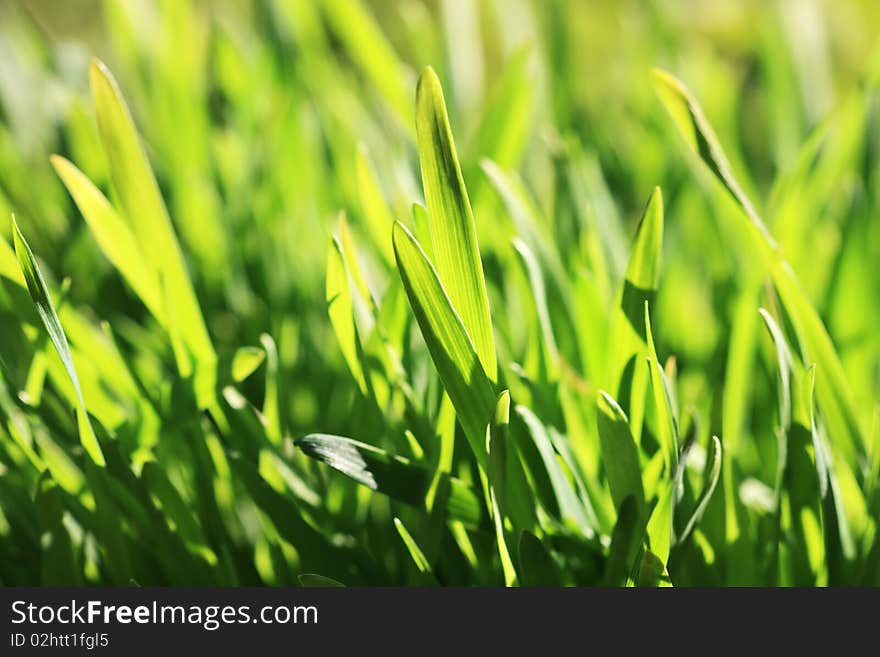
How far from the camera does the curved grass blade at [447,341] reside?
9.2 inches

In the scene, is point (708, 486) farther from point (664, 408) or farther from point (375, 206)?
point (375, 206)

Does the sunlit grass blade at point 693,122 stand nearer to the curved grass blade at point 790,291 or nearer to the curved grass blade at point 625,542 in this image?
the curved grass blade at point 790,291

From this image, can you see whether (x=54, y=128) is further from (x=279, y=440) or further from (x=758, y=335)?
(x=758, y=335)

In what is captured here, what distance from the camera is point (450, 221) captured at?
0.25 meters

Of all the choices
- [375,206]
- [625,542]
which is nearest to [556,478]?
[625,542]

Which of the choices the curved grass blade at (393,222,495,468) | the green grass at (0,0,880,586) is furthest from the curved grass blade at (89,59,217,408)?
the curved grass blade at (393,222,495,468)

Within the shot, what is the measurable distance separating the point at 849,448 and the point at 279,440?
0.22 m

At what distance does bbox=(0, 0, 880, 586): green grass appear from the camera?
0.89ft

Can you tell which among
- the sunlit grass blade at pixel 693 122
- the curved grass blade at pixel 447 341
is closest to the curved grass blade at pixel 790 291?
the sunlit grass blade at pixel 693 122

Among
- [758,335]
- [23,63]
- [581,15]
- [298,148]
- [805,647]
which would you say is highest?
[581,15]

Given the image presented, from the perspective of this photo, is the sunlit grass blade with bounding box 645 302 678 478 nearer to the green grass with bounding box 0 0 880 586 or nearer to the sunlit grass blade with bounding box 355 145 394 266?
the green grass with bounding box 0 0 880 586

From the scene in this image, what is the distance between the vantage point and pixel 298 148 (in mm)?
497

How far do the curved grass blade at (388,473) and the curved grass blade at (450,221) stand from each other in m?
0.05

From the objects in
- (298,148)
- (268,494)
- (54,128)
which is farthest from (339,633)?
(54,128)
